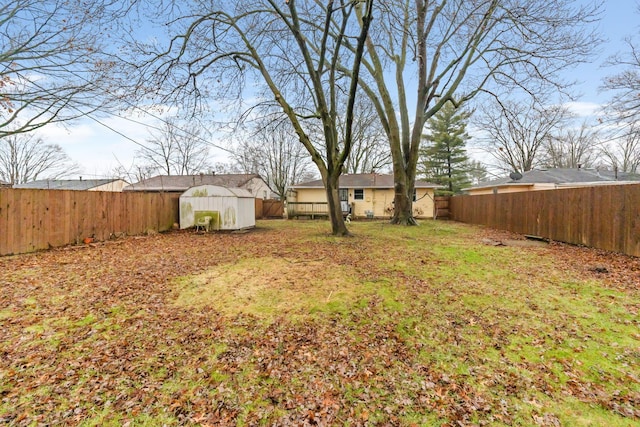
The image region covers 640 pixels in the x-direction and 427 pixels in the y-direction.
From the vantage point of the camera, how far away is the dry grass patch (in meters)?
3.96

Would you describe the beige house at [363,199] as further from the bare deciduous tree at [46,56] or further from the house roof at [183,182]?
the bare deciduous tree at [46,56]

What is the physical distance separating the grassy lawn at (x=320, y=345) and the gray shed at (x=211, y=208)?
5897 mm

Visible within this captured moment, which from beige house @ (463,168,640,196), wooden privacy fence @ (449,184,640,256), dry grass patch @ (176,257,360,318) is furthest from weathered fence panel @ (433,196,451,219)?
dry grass patch @ (176,257,360,318)

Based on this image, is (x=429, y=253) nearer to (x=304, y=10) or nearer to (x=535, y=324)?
(x=535, y=324)

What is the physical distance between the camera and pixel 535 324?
135 inches

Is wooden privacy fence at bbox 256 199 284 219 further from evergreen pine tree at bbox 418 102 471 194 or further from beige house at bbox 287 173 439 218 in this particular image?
evergreen pine tree at bbox 418 102 471 194

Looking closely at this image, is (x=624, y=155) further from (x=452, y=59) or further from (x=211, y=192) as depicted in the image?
(x=211, y=192)

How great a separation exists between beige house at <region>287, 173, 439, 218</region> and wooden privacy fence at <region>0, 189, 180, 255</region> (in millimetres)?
10437

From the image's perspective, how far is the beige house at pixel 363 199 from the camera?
19953 millimetres

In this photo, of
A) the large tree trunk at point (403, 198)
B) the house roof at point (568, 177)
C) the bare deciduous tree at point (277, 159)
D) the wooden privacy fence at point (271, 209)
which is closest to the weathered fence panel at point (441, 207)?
the house roof at point (568, 177)

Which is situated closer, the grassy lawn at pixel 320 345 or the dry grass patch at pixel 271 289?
the grassy lawn at pixel 320 345

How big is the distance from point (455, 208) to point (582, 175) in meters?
8.56

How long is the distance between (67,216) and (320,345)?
8.27 metres

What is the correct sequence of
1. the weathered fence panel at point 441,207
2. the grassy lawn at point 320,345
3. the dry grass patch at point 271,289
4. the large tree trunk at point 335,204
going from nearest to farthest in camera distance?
the grassy lawn at point 320,345 < the dry grass patch at point 271,289 < the large tree trunk at point 335,204 < the weathered fence panel at point 441,207
